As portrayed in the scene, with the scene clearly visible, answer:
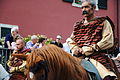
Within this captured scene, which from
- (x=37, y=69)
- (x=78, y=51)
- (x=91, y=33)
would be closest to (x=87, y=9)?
(x=91, y=33)

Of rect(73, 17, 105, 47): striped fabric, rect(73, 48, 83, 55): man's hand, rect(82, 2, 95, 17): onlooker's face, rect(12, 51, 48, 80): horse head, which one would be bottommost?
rect(12, 51, 48, 80): horse head

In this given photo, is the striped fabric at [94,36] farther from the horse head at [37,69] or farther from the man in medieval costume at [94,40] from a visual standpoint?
the horse head at [37,69]

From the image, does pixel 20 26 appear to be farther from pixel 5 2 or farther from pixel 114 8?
pixel 114 8

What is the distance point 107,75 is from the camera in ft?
10.8

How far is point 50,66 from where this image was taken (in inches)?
96.2

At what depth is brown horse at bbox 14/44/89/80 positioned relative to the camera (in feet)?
7.84

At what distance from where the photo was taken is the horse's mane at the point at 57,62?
246 centimetres

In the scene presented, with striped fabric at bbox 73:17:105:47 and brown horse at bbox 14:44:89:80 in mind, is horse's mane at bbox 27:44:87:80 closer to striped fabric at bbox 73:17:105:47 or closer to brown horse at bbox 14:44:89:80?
brown horse at bbox 14:44:89:80

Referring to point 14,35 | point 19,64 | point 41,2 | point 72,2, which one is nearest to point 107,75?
point 19,64

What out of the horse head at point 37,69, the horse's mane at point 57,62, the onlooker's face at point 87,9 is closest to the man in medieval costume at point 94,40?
the onlooker's face at point 87,9

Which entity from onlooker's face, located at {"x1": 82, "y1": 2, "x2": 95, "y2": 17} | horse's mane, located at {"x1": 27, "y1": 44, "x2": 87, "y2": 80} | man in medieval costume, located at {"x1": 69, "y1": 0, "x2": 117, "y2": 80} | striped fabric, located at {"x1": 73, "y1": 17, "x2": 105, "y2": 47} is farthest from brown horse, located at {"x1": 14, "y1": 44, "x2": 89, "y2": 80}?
onlooker's face, located at {"x1": 82, "y1": 2, "x2": 95, "y2": 17}

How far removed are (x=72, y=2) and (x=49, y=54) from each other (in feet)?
41.6

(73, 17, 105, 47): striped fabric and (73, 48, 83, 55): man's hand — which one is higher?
(73, 17, 105, 47): striped fabric

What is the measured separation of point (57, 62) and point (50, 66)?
105 millimetres
